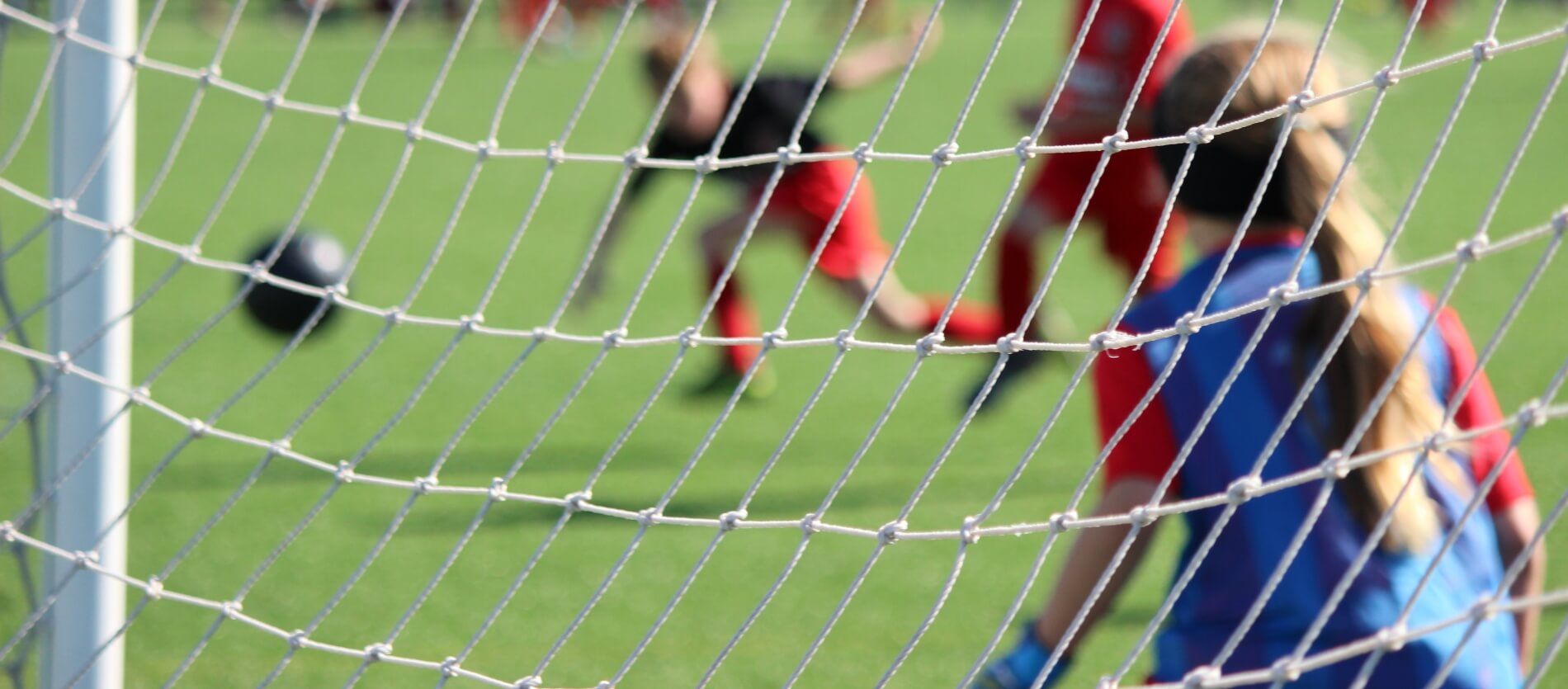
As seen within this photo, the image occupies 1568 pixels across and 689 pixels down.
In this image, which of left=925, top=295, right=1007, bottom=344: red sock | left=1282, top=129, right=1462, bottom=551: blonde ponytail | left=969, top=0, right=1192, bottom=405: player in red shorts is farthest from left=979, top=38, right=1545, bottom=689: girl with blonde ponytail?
left=925, top=295, right=1007, bottom=344: red sock

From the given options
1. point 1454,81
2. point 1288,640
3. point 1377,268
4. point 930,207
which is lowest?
point 1288,640

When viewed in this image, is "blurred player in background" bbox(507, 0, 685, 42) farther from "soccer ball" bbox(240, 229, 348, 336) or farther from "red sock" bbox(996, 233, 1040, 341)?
"soccer ball" bbox(240, 229, 348, 336)

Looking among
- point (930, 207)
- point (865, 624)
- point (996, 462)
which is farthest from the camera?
point (930, 207)

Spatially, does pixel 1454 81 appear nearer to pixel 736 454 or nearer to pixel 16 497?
pixel 736 454

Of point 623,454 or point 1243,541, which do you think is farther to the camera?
point 623,454

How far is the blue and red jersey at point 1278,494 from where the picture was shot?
5.24 ft

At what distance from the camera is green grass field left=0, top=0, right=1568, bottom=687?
3219mm

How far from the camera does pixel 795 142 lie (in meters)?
2.04

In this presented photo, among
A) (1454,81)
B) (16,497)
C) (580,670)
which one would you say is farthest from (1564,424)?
(1454,81)

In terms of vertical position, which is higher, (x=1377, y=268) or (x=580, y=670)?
(x=580, y=670)

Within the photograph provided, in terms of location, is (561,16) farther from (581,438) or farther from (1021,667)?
(1021,667)

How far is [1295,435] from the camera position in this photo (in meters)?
1.66

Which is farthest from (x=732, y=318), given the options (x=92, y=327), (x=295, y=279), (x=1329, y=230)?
(x=1329, y=230)

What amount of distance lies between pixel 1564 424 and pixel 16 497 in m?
4.20
